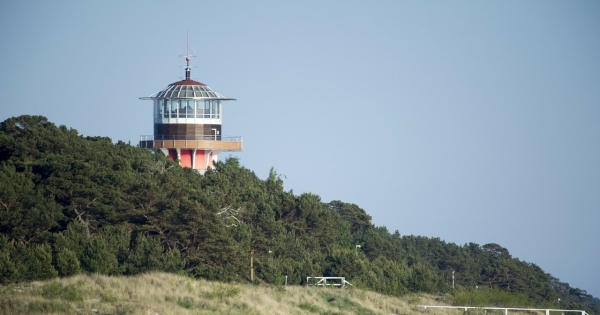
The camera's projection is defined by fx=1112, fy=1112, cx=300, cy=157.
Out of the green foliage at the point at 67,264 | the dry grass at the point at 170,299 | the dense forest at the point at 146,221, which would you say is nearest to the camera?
the dry grass at the point at 170,299

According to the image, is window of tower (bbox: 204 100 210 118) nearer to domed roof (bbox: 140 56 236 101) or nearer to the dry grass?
domed roof (bbox: 140 56 236 101)

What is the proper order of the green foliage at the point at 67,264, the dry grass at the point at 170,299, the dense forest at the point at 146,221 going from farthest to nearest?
the dense forest at the point at 146,221, the green foliage at the point at 67,264, the dry grass at the point at 170,299

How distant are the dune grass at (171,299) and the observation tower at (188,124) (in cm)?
2085

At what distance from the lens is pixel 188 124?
68688 mm

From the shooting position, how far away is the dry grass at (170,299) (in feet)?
109

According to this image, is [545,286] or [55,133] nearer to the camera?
[55,133]

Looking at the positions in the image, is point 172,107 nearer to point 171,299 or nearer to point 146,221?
point 146,221

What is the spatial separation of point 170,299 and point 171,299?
0.04m

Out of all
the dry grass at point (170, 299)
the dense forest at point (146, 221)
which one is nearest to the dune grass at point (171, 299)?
the dry grass at point (170, 299)

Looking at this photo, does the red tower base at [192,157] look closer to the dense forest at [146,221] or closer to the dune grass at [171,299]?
the dense forest at [146,221]

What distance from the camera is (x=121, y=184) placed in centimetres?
5247

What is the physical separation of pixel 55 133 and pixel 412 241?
65.1 meters

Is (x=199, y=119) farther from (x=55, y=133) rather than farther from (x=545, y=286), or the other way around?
(x=545, y=286)

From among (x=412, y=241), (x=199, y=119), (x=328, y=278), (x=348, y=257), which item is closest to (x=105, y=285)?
(x=328, y=278)
